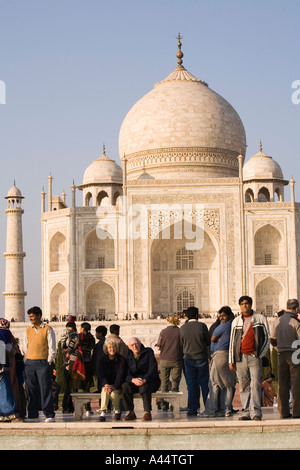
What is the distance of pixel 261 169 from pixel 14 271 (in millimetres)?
9838

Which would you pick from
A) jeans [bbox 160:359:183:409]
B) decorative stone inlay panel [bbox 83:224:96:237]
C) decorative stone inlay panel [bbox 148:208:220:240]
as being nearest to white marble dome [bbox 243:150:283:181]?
decorative stone inlay panel [bbox 148:208:220:240]

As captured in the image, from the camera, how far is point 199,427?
725cm

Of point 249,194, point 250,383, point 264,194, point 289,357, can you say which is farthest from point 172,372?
point 264,194

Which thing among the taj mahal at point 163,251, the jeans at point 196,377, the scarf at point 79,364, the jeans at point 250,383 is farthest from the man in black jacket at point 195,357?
the taj mahal at point 163,251

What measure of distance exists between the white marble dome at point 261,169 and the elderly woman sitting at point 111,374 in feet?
73.7

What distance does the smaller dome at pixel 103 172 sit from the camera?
30.5 meters

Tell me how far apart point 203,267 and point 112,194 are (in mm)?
4643

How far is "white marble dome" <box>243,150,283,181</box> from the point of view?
3016 cm

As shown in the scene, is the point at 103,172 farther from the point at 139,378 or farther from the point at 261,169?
the point at 139,378

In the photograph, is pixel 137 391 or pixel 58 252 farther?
pixel 58 252

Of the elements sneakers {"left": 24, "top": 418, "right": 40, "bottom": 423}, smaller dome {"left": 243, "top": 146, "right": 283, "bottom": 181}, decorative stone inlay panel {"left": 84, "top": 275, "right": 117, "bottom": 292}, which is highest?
smaller dome {"left": 243, "top": 146, "right": 283, "bottom": 181}

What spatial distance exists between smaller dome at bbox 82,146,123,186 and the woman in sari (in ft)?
74.1

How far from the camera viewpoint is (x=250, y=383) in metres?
7.95

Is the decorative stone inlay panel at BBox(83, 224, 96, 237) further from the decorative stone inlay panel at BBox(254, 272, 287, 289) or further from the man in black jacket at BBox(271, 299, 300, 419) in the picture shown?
the man in black jacket at BBox(271, 299, 300, 419)
